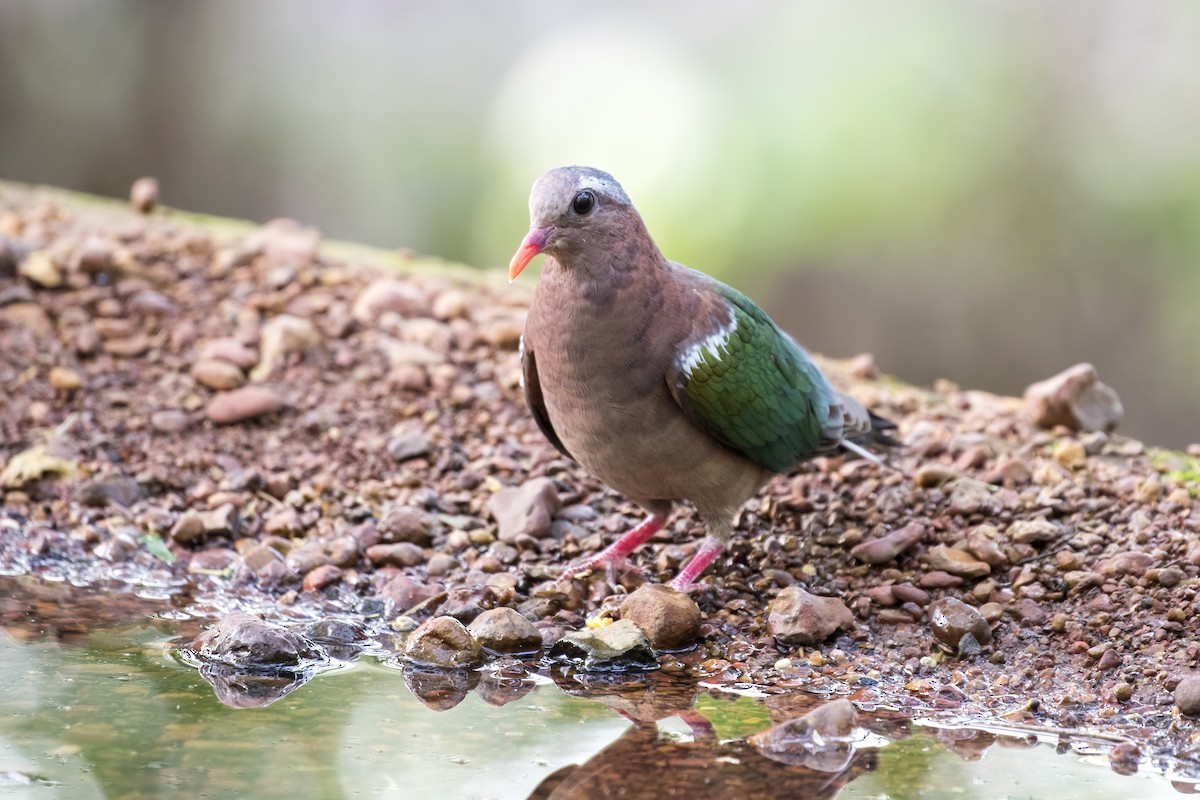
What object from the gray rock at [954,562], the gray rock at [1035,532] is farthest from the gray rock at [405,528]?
the gray rock at [1035,532]

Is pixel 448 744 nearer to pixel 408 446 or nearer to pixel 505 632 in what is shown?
pixel 505 632

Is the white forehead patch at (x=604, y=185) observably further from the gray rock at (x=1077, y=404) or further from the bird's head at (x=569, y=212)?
the gray rock at (x=1077, y=404)

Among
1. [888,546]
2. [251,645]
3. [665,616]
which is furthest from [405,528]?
[888,546]

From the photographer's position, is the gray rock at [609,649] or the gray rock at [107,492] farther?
the gray rock at [107,492]

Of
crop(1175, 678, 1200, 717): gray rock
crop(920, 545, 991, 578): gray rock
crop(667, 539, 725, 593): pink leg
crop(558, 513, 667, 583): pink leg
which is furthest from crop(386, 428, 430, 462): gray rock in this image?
crop(1175, 678, 1200, 717): gray rock

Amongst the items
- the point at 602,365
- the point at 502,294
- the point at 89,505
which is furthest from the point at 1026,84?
the point at 89,505

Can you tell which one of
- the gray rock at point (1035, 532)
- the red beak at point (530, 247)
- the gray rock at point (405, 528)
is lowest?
the gray rock at point (405, 528)
